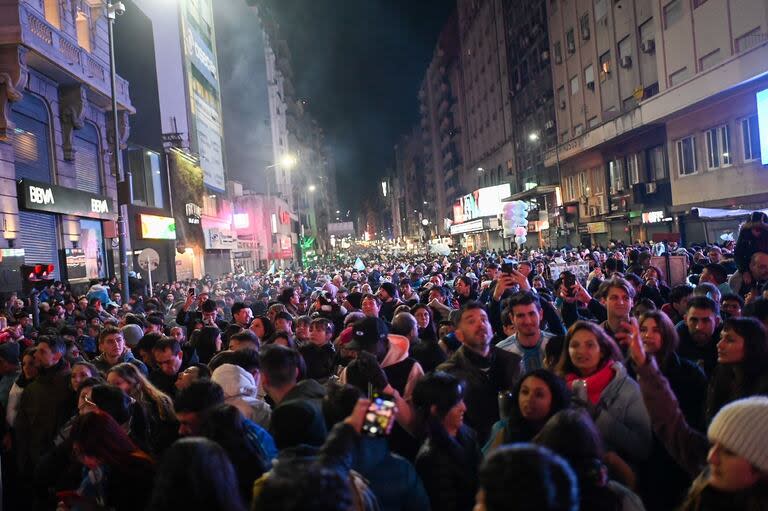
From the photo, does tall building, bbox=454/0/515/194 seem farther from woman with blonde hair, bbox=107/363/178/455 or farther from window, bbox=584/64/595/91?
woman with blonde hair, bbox=107/363/178/455

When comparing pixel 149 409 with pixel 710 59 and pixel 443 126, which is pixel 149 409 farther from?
pixel 443 126

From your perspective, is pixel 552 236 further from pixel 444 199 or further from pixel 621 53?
pixel 444 199

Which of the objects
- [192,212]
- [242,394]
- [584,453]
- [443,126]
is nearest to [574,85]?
[192,212]

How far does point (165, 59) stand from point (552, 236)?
30.2m

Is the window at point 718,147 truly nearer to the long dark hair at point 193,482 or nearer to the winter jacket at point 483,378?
the winter jacket at point 483,378

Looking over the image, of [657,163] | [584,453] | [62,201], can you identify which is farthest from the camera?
[657,163]

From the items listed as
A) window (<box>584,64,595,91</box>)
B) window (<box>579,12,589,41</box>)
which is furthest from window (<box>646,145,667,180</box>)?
window (<box>579,12,589,41</box>)

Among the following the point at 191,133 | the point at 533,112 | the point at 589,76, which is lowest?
the point at 191,133

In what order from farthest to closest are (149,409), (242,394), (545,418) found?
(149,409)
(242,394)
(545,418)

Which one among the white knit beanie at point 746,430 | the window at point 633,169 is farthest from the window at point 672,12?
the white knit beanie at point 746,430

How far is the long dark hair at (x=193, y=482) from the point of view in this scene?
8.79ft

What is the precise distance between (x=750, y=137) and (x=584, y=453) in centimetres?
2738

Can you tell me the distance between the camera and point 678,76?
30828mm

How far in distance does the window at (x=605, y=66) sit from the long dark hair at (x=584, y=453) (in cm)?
3981
